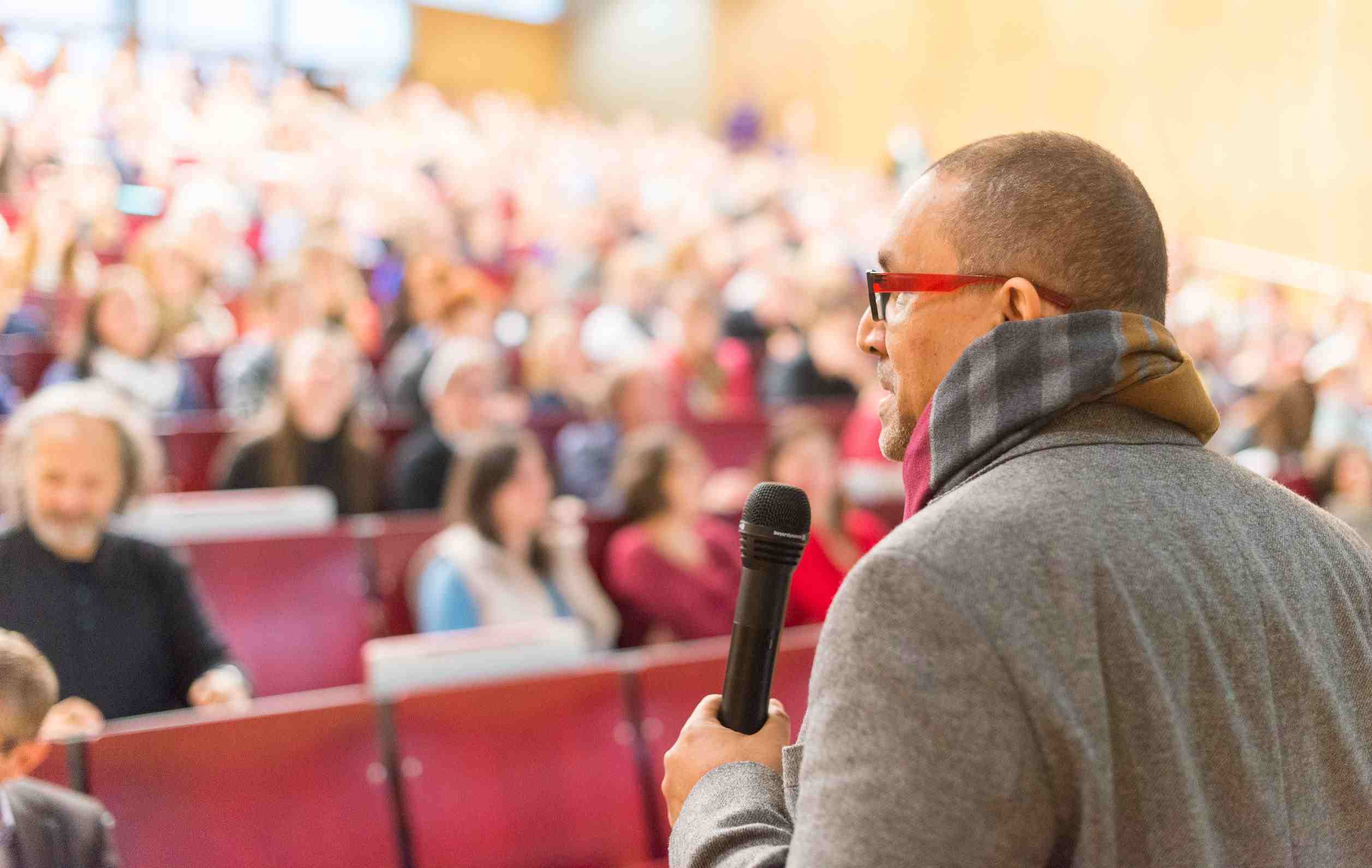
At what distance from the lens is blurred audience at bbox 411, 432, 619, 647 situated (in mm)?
2510

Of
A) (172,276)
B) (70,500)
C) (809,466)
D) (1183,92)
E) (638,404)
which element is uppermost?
(1183,92)

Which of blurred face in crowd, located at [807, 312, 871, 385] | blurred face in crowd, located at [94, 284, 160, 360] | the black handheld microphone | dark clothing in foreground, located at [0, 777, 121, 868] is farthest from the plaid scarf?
blurred face in crowd, located at [807, 312, 871, 385]

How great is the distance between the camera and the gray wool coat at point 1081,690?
2.04 ft

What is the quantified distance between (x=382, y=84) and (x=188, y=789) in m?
11.3

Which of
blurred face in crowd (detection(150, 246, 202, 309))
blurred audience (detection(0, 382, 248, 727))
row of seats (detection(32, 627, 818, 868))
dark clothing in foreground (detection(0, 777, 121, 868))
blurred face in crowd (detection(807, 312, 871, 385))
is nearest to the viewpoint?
dark clothing in foreground (detection(0, 777, 121, 868))

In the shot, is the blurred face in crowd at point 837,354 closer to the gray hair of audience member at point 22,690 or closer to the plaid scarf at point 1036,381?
the gray hair of audience member at point 22,690

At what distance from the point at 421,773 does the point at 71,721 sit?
1.73 ft

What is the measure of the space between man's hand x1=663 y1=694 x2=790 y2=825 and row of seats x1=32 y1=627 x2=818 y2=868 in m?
0.65

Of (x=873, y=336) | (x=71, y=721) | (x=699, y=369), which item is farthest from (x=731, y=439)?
(x=873, y=336)

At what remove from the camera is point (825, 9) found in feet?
35.5

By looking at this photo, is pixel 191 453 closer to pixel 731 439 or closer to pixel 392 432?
pixel 392 432

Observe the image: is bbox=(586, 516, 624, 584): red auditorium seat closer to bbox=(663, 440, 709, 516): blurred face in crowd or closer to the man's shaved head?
bbox=(663, 440, 709, 516): blurred face in crowd

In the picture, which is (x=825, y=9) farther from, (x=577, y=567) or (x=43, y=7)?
(x=577, y=567)

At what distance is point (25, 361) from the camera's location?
11.9 ft
